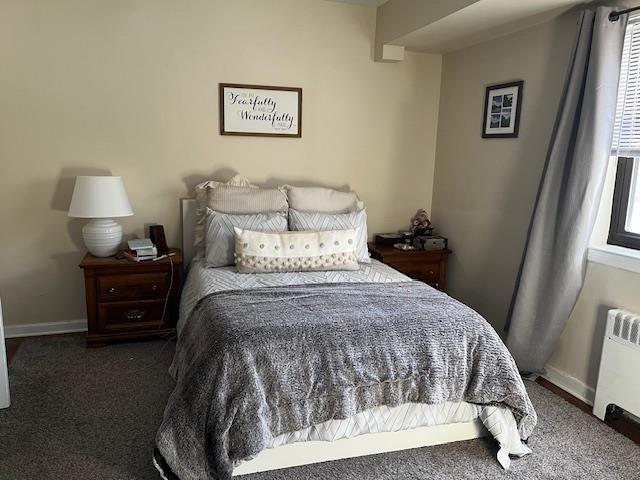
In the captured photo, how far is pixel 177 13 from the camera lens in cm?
332

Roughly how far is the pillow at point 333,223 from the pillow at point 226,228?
95mm

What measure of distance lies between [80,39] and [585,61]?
2.99 m

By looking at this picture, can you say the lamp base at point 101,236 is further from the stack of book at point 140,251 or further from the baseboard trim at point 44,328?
the baseboard trim at point 44,328

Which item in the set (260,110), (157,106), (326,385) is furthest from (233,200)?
(326,385)

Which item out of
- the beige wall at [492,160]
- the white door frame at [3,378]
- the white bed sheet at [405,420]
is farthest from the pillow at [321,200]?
the white door frame at [3,378]

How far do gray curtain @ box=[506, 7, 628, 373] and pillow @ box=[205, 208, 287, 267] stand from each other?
5.05 feet

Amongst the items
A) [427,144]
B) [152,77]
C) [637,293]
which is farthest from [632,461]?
[152,77]

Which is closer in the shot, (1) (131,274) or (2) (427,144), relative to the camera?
(1) (131,274)

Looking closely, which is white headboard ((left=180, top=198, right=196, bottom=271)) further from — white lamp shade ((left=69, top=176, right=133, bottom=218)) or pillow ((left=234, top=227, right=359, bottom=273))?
pillow ((left=234, top=227, right=359, bottom=273))

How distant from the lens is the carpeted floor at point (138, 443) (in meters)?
2.07

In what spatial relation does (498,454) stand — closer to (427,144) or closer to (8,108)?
(427,144)

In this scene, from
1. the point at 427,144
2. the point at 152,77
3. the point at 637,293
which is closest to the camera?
the point at 637,293

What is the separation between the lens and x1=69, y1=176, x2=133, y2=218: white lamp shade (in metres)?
3.06

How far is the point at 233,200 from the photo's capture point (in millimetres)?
3295
